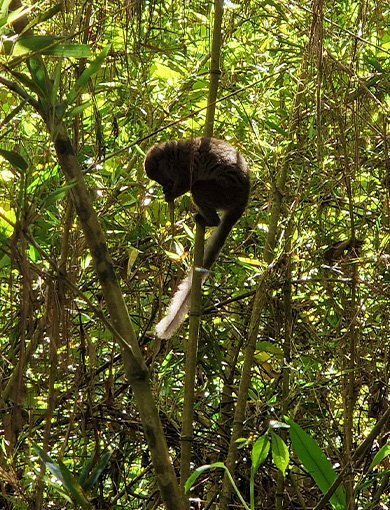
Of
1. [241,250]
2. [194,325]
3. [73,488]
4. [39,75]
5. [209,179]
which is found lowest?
[73,488]

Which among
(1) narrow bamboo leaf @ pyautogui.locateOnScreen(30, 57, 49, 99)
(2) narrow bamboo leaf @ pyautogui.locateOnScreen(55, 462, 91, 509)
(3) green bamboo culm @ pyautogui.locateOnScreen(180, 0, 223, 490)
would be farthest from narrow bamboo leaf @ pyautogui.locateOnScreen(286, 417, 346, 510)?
(1) narrow bamboo leaf @ pyautogui.locateOnScreen(30, 57, 49, 99)

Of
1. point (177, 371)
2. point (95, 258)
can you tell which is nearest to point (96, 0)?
point (95, 258)

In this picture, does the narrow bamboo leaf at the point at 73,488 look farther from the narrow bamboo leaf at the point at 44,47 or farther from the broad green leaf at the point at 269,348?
the broad green leaf at the point at 269,348

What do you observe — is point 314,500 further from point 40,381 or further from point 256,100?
point 256,100

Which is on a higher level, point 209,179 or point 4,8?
point 209,179

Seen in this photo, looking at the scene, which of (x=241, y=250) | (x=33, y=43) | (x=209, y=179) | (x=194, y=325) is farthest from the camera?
(x=209, y=179)

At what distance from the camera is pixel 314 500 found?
2748 mm

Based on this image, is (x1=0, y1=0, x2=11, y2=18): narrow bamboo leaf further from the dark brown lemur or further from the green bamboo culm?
the dark brown lemur

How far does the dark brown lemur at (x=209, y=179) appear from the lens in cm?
302

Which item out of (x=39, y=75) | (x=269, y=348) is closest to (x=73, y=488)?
(x=39, y=75)

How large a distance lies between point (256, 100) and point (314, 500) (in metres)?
1.43

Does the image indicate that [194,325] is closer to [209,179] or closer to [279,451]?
[279,451]

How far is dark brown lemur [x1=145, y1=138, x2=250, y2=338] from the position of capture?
3.02 metres

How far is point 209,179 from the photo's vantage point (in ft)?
11.3
